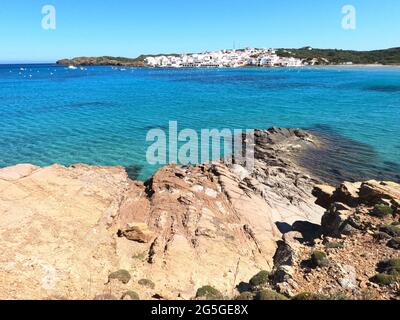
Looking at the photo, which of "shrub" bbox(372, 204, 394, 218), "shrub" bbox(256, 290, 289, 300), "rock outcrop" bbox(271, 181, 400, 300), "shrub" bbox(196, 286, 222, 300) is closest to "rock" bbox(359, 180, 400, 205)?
"rock outcrop" bbox(271, 181, 400, 300)

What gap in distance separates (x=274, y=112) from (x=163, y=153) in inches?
1183

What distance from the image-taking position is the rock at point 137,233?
65.3 ft

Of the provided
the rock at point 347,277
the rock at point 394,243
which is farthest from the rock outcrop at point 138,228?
the rock at point 394,243

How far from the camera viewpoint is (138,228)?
2002 centimetres

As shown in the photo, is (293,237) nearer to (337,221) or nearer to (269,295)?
(337,221)

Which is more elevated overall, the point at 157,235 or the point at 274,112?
the point at 274,112

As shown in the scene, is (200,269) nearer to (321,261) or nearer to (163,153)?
(321,261)

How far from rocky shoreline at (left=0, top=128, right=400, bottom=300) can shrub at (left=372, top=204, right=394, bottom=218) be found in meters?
0.26

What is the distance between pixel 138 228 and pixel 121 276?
157 inches

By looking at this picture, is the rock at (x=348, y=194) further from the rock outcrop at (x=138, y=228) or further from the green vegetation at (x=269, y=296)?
the green vegetation at (x=269, y=296)

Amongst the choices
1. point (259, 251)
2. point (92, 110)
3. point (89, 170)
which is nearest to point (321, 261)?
point (259, 251)

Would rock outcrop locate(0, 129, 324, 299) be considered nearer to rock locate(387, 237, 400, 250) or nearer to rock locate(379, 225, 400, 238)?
rock locate(379, 225, 400, 238)

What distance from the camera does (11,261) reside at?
50.6ft

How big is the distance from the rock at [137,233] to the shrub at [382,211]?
1214cm
